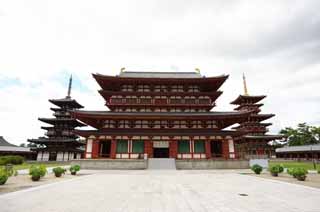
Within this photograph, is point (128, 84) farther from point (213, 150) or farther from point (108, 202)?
point (108, 202)

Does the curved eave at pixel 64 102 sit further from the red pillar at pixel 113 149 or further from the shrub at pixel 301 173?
the shrub at pixel 301 173

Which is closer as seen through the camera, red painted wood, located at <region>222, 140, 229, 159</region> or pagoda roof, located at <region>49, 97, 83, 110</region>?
red painted wood, located at <region>222, 140, 229, 159</region>

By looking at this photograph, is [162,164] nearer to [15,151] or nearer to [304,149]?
[15,151]

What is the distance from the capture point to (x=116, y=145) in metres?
25.1

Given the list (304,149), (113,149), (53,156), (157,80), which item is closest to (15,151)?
(53,156)

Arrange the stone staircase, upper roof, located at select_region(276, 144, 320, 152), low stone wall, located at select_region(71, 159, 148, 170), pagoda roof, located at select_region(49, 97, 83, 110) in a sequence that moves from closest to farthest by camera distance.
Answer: the stone staircase < low stone wall, located at select_region(71, 159, 148, 170) < upper roof, located at select_region(276, 144, 320, 152) < pagoda roof, located at select_region(49, 97, 83, 110)

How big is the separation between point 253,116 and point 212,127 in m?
30.7

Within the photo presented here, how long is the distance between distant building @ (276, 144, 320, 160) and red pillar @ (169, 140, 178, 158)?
37.8 meters

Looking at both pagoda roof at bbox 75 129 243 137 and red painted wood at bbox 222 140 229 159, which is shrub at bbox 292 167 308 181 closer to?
pagoda roof at bbox 75 129 243 137

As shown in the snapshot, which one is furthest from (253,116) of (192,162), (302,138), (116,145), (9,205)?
(9,205)

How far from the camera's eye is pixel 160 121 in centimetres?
2689

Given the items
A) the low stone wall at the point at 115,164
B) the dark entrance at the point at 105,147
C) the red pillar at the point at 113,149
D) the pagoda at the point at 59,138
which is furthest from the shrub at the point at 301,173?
the pagoda at the point at 59,138

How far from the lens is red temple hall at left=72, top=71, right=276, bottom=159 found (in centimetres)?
2478

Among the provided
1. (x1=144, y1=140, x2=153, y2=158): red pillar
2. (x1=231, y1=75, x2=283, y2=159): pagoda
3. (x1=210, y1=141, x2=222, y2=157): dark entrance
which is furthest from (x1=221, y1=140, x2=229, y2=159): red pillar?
(x1=231, y1=75, x2=283, y2=159): pagoda
